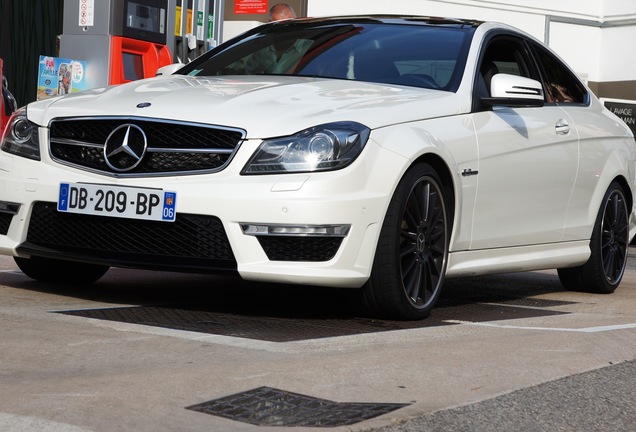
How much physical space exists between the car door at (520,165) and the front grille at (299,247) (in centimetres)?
113

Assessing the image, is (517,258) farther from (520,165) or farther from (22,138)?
(22,138)

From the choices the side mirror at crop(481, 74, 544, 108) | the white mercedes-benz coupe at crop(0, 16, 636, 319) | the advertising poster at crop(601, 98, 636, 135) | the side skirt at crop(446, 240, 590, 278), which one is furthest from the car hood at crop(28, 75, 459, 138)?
the advertising poster at crop(601, 98, 636, 135)

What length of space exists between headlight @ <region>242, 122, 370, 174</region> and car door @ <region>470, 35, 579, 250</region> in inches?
43.8

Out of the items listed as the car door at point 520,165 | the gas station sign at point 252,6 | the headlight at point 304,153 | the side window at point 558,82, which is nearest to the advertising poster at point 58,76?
the gas station sign at point 252,6

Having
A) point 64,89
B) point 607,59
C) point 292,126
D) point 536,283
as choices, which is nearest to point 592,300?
point 536,283

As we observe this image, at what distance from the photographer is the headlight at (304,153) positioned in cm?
522

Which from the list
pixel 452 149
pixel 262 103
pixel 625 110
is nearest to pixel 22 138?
pixel 262 103

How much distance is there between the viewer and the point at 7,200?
5734 mm

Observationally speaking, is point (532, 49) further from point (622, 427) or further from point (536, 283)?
point (622, 427)

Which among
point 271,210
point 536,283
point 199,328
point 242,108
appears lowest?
point 536,283

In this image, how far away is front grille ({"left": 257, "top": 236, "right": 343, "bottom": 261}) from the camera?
5.26 meters

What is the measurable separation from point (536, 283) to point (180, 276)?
2.42 metres

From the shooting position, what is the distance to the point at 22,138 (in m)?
5.82

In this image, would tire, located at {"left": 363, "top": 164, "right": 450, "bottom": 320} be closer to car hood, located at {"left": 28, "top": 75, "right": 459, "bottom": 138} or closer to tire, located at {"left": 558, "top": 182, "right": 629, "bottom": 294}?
car hood, located at {"left": 28, "top": 75, "right": 459, "bottom": 138}
